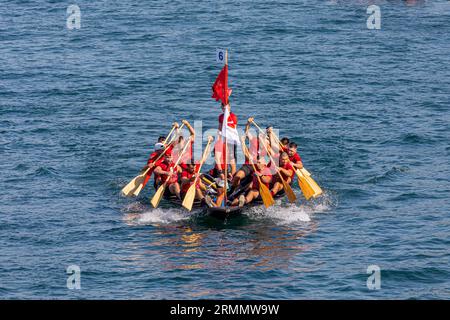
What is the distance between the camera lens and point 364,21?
69.1 meters

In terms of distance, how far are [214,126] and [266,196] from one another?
11849 mm

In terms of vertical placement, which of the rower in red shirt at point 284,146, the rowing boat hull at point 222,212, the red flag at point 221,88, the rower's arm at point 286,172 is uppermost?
the red flag at point 221,88

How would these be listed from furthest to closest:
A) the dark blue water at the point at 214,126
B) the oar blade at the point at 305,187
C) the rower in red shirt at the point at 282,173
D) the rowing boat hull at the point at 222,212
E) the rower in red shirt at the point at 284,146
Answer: the rower in red shirt at the point at 284,146
the rower in red shirt at the point at 282,173
the oar blade at the point at 305,187
the rowing boat hull at the point at 222,212
the dark blue water at the point at 214,126

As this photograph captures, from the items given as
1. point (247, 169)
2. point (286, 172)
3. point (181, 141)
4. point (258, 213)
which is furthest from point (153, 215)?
point (286, 172)

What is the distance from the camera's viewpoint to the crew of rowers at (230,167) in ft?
131

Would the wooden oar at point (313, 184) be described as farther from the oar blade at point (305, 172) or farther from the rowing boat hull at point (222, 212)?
the rowing boat hull at point (222, 212)

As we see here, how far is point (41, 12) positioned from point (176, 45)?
14.1 m

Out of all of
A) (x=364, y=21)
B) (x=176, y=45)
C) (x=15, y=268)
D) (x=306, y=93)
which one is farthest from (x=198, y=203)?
(x=364, y=21)

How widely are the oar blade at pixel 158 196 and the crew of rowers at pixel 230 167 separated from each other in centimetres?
52

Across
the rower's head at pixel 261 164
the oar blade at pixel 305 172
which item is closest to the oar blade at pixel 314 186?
the oar blade at pixel 305 172

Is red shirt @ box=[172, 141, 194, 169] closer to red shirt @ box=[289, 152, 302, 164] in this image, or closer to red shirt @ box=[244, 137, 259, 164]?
red shirt @ box=[244, 137, 259, 164]

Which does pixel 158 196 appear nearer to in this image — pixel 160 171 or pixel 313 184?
pixel 160 171

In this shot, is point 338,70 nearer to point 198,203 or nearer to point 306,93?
point 306,93

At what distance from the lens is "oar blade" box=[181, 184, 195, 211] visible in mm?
38531
